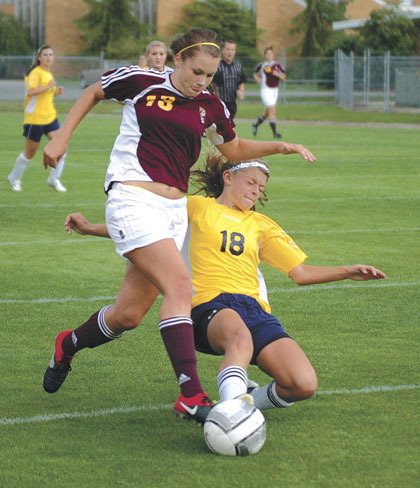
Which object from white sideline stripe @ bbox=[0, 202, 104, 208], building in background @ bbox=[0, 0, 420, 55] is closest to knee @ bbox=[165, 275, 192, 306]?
white sideline stripe @ bbox=[0, 202, 104, 208]

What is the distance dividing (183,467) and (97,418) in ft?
3.09

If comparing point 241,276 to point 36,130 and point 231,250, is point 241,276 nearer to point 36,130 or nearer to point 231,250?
point 231,250

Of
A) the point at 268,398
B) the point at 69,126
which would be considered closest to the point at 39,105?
the point at 69,126

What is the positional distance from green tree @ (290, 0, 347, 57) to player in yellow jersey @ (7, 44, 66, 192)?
2199 inches

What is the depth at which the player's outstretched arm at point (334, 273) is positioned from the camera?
5773 millimetres

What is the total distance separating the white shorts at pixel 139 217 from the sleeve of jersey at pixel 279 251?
1.81ft

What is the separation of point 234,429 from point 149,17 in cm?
7230

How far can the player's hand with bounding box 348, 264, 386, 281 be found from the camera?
5754mm

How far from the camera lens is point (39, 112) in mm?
17422

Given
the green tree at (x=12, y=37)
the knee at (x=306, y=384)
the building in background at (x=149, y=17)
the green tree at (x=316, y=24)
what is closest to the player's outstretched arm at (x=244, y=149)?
the knee at (x=306, y=384)

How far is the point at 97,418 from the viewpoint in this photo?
232 inches

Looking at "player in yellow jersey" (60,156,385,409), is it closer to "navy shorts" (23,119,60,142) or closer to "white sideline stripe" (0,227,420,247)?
"white sideline stripe" (0,227,420,247)

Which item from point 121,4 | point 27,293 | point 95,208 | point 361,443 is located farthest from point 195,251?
point 121,4

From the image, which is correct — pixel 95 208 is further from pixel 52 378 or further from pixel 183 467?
pixel 183 467
